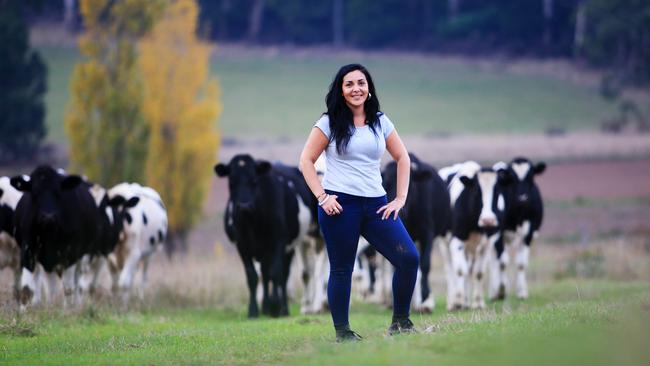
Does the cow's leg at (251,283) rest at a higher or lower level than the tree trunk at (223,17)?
lower

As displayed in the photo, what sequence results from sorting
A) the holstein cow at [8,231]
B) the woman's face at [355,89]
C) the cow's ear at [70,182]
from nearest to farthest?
the woman's face at [355,89], the cow's ear at [70,182], the holstein cow at [8,231]

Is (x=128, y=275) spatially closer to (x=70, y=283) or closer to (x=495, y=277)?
(x=70, y=283)

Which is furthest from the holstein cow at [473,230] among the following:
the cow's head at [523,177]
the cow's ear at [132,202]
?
the cow's ear at [132,202]

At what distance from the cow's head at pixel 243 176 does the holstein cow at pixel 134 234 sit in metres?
2.86

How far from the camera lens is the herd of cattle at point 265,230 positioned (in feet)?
61.8

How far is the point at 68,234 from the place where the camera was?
19.0 m

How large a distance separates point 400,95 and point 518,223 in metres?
60.9

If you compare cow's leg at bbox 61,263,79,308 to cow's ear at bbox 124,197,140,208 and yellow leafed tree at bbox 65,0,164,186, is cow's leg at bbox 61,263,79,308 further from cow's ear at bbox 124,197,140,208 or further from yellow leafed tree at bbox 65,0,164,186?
yellow leafed tree at bbox 65,0,164,186

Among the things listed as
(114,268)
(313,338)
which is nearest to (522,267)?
(114,268)

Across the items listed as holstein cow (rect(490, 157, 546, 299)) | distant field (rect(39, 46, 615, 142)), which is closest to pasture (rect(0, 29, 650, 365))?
distant field (rect(39, 46, 615, 142))

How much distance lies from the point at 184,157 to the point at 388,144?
3123cm

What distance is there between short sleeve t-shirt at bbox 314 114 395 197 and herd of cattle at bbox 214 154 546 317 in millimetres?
7833

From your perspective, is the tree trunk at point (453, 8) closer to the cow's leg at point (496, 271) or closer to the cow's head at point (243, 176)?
the cow's leg at point (496, 271)

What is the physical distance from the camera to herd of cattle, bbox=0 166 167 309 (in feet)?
60.5
